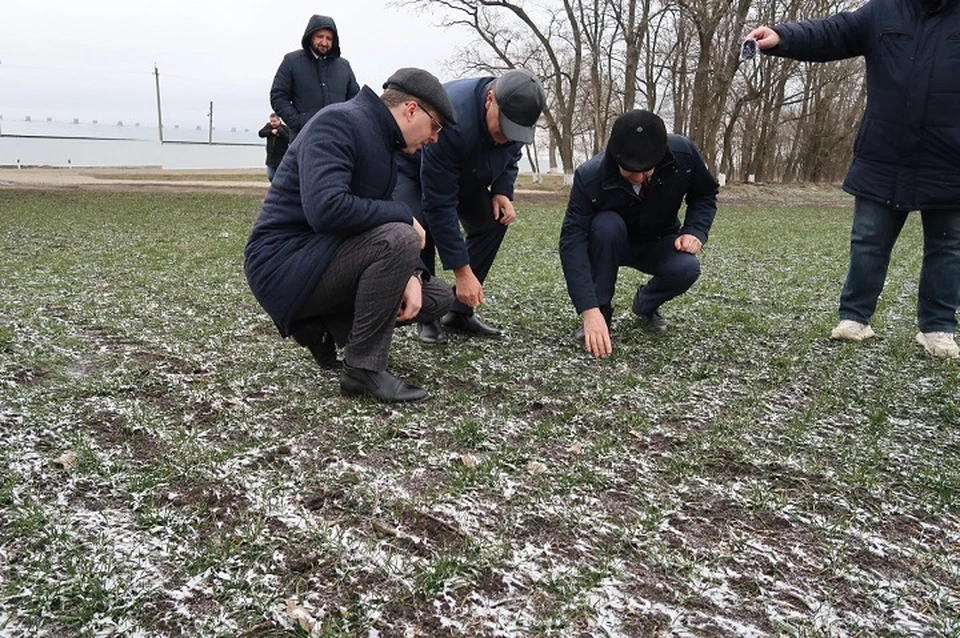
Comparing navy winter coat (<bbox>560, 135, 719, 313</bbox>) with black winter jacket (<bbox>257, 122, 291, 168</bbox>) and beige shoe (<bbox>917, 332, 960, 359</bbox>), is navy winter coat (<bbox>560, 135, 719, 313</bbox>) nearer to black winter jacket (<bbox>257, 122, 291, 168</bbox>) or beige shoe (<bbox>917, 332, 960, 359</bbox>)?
beige shoe (<bbox>917, 332, 960, 359</bbox>)

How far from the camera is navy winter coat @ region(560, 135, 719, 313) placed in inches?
151

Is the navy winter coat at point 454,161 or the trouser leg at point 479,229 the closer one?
the navy winter coat at point 454,161

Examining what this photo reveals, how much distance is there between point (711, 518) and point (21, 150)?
167ft

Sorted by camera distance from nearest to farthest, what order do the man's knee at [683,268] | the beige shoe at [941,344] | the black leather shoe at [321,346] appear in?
the black leather shoe at [321,346] → the beige shoe at [941,344] → the man's knee at [683,268]

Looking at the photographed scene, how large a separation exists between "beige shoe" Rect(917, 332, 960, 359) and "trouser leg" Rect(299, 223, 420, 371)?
288 cm

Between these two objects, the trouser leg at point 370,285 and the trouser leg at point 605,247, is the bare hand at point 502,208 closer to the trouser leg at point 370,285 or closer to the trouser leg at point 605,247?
the trouser leg at point 605,247

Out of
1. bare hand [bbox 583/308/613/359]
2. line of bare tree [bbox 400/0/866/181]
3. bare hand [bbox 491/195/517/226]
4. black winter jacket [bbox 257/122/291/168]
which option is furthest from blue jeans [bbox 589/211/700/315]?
line of bare tree [bbox 400/0/866/181]

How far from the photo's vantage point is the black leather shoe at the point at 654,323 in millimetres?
4434

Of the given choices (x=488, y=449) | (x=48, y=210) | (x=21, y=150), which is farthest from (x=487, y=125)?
(x=21, y=150)

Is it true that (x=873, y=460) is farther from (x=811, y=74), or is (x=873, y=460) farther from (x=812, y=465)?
(x=811, y=74)

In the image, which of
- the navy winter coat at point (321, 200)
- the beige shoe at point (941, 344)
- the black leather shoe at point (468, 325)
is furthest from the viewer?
the black leather shoe at point (468, 325)

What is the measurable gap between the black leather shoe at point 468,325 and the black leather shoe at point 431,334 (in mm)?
133

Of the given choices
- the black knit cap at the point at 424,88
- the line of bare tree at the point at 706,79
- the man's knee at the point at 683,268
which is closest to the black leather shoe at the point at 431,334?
the man's knee at the point at 683,268

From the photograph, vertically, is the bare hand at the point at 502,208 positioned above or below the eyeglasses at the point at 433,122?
below
